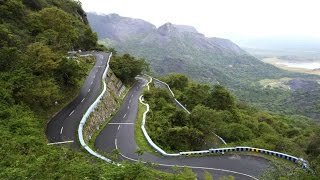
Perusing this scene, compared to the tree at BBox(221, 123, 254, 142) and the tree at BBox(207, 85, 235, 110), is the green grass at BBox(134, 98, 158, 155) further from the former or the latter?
the tree at BBox(207, 85, 235, 110)

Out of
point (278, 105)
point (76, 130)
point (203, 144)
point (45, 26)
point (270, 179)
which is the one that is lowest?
point (278, 105)

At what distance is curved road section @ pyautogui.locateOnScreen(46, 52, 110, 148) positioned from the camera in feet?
85.1

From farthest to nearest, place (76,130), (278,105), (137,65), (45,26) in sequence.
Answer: (278,105), (137,65), (45,26), (76,130)

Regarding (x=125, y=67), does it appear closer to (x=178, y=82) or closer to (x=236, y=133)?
(x=178, y=82)

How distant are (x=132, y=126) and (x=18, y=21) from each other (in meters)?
21.4

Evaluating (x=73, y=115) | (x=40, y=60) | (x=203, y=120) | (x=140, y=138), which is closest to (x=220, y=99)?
(x=203, y=120)

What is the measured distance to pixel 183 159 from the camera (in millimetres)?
25312

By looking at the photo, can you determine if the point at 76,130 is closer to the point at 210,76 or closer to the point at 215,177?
the point at 215,177

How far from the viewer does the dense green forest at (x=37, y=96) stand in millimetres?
14137

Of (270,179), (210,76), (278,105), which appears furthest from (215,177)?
(210,76)

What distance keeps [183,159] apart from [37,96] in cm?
1222

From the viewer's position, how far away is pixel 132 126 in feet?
109

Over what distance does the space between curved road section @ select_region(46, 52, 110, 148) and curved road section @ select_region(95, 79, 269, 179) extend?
2.34 meters

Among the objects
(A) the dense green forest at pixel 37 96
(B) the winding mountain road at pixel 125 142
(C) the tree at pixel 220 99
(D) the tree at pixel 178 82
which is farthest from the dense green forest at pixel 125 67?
(C) the tree at pixel 220 99
